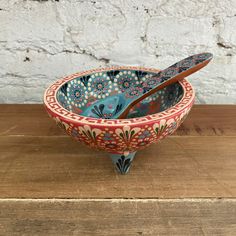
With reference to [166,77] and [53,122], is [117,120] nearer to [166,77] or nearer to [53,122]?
[166,77]

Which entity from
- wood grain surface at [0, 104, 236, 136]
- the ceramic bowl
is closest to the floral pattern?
the ceramic bowl

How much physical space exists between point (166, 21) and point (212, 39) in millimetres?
123

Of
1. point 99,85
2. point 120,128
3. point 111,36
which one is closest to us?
point 120,128

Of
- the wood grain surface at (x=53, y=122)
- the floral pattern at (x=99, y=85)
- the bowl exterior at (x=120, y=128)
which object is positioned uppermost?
the bowl exterior at (x=120, y=128)

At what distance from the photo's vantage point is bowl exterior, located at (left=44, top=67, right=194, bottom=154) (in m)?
0.41

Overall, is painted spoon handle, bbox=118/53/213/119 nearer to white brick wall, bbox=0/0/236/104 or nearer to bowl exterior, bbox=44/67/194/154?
bowl exterior, bbox=44/67/194/154

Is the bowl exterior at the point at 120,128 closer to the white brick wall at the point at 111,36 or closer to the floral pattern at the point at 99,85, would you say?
the floral pattern at the point at 99,85

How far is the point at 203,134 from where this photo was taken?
64 cm

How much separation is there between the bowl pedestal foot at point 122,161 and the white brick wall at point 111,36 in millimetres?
339

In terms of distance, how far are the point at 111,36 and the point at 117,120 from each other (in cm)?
40

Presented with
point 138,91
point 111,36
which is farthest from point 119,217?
point 111,36

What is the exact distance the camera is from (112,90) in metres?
0.65

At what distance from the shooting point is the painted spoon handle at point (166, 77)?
534 mm

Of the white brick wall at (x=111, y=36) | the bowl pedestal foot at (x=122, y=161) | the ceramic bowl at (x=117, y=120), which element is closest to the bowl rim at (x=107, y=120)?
the ceramic bowl at (x=117, y=120)
